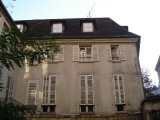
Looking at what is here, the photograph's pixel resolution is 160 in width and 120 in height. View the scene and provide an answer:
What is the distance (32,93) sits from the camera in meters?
13.6

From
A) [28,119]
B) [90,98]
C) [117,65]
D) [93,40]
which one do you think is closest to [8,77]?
[28,119]

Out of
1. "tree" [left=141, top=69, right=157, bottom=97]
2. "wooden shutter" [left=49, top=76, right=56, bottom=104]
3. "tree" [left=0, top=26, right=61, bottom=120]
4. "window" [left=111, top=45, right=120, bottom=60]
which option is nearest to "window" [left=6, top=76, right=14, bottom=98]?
"wooden shutter" [left=49, top=76, right=56, bottom=104]

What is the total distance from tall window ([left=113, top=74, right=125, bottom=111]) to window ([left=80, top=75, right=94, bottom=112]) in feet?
5.59

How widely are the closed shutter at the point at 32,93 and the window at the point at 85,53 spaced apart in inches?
143

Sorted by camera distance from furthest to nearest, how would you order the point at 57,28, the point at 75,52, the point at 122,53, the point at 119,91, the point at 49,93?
1. the point at 57,28
2. the point at 75,52
3. the point at 122,53
4. the point at 49,93
5. the point at 119,91

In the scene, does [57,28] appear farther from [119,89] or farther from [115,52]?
[119,89]

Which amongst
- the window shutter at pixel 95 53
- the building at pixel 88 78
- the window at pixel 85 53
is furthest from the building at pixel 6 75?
the window shutter at pixel 95 53

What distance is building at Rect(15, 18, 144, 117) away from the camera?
13.1 m

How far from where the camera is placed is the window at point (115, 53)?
47.4 ft

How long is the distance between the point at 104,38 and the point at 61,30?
13.0 feet

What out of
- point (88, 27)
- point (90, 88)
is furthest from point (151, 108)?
point (88, 27)

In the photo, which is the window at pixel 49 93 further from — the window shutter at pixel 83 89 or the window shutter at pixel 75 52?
the window shutter at pixel 75 52

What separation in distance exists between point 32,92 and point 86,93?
3.91m

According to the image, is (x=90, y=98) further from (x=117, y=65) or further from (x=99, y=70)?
(x=117, y=65)
